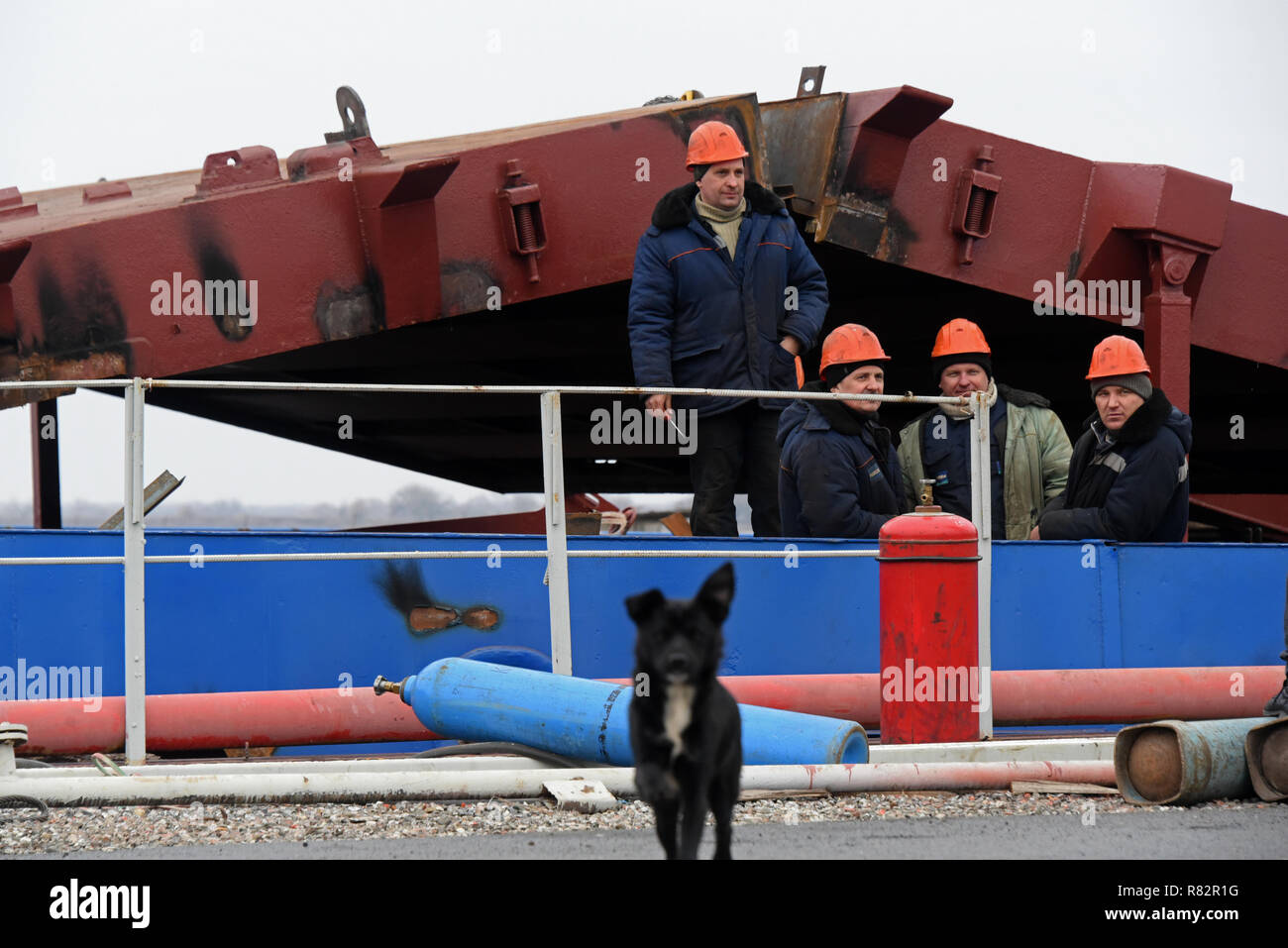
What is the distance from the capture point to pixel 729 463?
7.27m

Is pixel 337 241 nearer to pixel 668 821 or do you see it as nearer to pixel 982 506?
pixel 982 506

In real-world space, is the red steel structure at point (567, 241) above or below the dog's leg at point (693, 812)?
above

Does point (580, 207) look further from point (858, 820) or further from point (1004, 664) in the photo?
point (858, 820)

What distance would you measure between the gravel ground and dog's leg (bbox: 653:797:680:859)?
2.27 metres

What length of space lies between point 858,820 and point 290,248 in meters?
5.72

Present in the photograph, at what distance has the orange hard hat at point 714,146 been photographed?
7049 millimetres

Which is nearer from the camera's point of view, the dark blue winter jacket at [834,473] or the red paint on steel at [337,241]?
the dark blue winter jacket at [834,473]

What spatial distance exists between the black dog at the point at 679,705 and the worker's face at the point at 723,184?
5.10 metres

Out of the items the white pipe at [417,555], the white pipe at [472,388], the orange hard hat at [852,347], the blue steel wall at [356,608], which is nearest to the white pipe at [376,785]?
the white pipe at [417,555]

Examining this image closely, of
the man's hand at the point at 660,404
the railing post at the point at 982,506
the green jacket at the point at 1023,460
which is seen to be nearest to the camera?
the railing post at the point at 982,506

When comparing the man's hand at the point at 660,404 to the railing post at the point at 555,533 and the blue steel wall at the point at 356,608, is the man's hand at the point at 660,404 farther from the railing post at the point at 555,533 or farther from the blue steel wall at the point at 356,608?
the blue steel wall at the point at 356,608

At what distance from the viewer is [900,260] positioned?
9.98 meters

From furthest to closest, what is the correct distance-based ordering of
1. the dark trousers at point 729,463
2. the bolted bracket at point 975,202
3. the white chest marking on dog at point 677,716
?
the bolted bracket at point 975,202
the dark trousers at point 729,463
the white chest marking on dog at point 677,716

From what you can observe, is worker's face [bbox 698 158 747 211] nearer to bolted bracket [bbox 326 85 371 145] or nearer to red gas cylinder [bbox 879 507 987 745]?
red gas cylinder [bbox 879 507 987 745]
